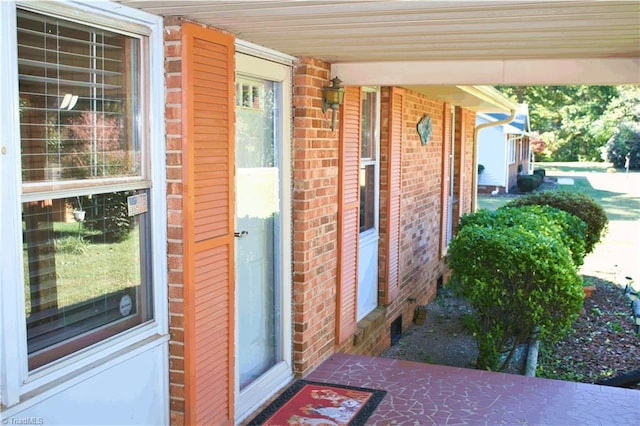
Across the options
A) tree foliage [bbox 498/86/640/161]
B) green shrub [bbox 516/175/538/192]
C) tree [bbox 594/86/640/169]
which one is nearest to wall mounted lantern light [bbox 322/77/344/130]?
green shrub [bbox 516/175/538/192]

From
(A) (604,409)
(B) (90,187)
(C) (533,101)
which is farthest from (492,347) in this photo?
(C) (533,101)

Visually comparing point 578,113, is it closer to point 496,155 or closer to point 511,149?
point 511,149

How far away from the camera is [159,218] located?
349 centimetres

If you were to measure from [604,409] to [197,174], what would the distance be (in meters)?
3.29

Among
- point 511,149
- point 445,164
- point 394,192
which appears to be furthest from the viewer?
point 511,149

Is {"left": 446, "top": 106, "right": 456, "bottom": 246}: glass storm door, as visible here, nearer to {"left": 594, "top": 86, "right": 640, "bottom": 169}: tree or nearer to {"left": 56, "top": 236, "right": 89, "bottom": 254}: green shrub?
{"left": 56, "top": 236, "right": 89, "bottom": 254}: green shrub

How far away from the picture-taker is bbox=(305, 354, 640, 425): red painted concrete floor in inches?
177

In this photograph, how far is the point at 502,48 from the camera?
4.33m

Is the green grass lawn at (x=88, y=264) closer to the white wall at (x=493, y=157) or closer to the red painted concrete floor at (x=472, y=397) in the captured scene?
the red painted concrete floor at (x=472, y=397)

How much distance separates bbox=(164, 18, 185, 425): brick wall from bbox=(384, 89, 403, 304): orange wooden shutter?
4036 mm

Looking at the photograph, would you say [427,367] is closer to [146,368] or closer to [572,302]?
[572,302]

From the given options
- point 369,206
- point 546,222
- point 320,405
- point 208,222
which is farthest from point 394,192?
point 208,222

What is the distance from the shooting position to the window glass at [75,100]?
9.01 feet

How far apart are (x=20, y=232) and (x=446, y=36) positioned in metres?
2.59
